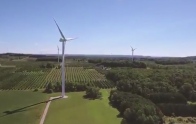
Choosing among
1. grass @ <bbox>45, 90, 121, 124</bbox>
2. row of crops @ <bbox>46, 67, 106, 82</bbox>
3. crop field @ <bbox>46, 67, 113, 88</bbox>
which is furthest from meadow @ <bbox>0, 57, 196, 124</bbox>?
row of crops @ <bbox>46, 67, 106, 82</bbox>

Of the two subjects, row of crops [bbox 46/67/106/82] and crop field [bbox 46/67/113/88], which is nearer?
crop field [bbox 46/67/113/88]

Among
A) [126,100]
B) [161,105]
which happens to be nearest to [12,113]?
[126,100]

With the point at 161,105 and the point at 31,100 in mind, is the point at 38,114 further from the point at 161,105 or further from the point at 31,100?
the point at 161,105

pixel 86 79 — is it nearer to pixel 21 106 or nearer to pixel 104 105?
pixel 104 105

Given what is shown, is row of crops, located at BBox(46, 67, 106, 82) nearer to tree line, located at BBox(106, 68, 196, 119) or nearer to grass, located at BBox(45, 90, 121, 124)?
tree line, located at BBox(106, 68, 196, 119)

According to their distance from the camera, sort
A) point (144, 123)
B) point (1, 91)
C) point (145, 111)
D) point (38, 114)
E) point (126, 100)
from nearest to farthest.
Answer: point (144, 123) < point (145, 111) < point (38, 114) < point (126, 100) < point (1, 91)

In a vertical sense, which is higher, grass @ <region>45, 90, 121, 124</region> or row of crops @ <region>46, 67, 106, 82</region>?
row of crops @ <region>46, 67, 106, 82</region>
